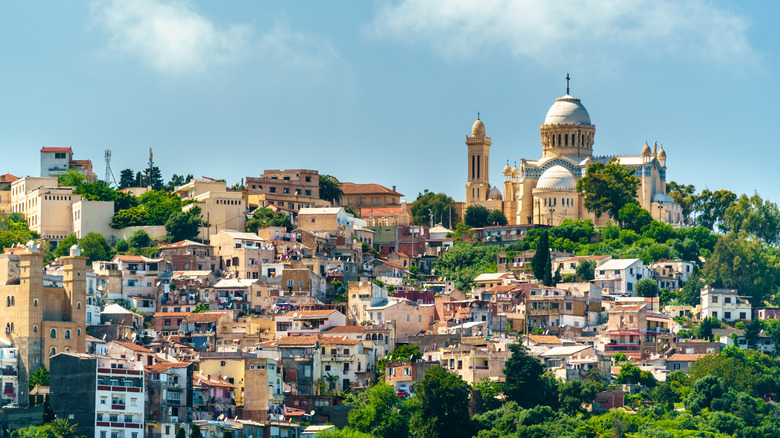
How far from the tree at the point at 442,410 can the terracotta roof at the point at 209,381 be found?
6.95 meters

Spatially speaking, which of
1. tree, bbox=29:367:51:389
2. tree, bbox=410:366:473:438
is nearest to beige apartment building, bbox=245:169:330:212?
tree, bbox=410:366:473:438

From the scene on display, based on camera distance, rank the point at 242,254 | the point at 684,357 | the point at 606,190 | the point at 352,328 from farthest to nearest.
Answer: the point at 606,190, the point at 242,254, the point at 684,357, the point at 352,328

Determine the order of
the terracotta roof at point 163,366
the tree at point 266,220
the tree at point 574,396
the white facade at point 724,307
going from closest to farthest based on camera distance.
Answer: the terracotta roof at point 163,366 → the tree at point 574,396 → the white facade at point 724,307 → the tree at point 266,220

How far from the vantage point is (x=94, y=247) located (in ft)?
277

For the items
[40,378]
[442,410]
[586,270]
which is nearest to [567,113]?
[586,270]

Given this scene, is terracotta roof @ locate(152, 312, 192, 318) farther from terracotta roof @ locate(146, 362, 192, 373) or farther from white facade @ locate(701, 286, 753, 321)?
white facade @ locate(701, 286, 753, 321)

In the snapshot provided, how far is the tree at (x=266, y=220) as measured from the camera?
8938 centimetres

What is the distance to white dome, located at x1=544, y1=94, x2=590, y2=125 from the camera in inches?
4067

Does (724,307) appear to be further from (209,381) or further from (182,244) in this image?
(209,381)

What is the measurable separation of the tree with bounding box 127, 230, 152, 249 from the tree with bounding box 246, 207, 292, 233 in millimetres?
5273

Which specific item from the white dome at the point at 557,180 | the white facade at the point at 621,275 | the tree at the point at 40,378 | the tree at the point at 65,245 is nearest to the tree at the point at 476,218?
the white dome at the point at 557,180

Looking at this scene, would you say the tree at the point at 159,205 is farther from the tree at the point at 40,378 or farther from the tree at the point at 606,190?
the tree at the point at 40,378

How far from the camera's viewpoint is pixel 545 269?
8369 cm

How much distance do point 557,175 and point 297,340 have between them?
1206 inches
